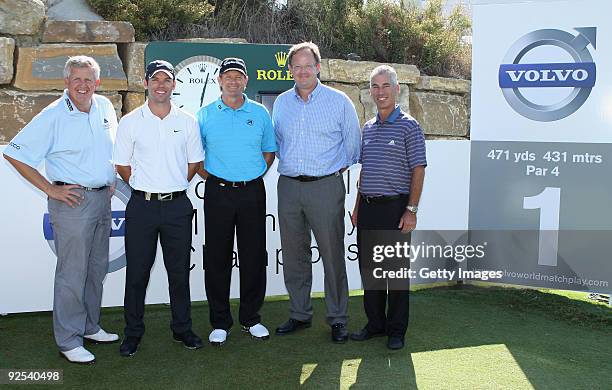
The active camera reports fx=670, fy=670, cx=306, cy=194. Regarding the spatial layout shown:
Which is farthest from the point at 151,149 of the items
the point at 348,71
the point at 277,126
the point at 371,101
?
the point at 371,101

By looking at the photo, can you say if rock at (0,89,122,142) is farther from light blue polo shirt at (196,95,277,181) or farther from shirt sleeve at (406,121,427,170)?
A: shirt sleeve at (406,121,427,170)

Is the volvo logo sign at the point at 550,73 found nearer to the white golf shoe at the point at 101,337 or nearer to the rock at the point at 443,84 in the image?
the rock at the point at 443,84

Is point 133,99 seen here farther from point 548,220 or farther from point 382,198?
point 548,220

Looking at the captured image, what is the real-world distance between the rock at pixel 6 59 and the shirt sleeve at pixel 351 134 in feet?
12.2

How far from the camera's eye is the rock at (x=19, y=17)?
6.28 m

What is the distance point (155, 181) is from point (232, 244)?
2.14ft

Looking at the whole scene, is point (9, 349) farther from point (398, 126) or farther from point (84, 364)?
point (398, 126)

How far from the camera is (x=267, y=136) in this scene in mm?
4160

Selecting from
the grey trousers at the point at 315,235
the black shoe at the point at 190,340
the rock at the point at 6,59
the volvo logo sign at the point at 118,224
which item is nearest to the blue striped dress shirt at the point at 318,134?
the grey trousers at the point at 315,235

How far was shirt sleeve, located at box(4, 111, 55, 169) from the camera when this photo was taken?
3.66 metres

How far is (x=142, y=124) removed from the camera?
3.80 metres

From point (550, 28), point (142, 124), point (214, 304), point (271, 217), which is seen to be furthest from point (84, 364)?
point (550, 28)

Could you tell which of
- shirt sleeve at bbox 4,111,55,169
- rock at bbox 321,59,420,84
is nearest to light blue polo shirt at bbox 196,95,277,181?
shirt sleeve at bbox 4,111,55,169

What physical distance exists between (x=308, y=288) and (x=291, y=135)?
3.39ft
